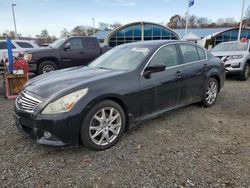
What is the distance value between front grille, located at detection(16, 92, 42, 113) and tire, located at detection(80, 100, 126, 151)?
2.34ft

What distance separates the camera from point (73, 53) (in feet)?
29.5

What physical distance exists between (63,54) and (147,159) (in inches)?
269

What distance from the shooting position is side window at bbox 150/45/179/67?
3893 millimetres

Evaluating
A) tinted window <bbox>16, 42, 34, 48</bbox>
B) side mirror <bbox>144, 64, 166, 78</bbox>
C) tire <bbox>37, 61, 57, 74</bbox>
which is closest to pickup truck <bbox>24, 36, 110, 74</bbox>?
tire <bbox>37, 61, 57, 74</bbox>

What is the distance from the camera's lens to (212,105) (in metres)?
5.34

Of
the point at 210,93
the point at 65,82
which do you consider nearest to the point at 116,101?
the point at 65,82

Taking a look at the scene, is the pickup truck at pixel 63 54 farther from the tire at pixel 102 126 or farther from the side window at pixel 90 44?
the tire at pixel 102 126

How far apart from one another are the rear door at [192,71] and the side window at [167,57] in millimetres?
216

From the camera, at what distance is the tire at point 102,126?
3.00m

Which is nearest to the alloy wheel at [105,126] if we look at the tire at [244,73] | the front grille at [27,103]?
the front grille at [27,103]

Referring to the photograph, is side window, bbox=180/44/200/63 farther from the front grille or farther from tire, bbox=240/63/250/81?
tire, bbox=240/63/250/81

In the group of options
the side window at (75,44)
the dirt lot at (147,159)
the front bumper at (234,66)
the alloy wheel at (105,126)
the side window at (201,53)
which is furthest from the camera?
the side window at (75,44)

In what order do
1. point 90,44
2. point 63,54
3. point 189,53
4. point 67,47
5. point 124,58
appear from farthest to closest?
point 90,44 < point 67,47 < point 63,54 < point 189,53 < point 124,58

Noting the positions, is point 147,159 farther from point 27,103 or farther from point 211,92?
point 211,92
